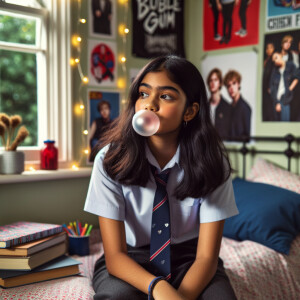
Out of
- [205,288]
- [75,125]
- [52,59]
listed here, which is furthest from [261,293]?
[52,59]

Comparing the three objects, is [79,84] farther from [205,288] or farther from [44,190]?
[205,288]

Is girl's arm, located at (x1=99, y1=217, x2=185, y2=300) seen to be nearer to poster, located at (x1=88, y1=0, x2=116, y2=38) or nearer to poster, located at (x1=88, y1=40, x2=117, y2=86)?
poster, located at (x1=88, y1=40, x2=117, y2=86)

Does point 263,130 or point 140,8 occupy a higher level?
point 140,8

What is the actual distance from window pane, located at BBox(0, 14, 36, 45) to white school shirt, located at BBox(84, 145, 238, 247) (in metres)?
1.14

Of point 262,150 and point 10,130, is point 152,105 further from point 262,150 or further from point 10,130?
point 262,150

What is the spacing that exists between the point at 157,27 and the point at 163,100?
5.06 ft

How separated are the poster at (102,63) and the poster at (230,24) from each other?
29.0 inches

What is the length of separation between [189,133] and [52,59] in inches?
45.1

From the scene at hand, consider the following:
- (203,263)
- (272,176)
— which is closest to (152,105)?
(203,263)

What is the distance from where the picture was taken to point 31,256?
59.7 inches

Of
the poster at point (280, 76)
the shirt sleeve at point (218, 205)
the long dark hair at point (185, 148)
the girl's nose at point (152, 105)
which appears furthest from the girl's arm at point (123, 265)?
the poster at point (280, 76)

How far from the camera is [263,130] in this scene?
8.50 ft

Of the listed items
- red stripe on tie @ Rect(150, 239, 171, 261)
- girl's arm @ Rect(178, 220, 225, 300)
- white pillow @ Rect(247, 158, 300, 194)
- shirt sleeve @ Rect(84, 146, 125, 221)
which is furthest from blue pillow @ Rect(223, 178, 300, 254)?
shirt sleeve @ Rect(84, 146, 125, 221)

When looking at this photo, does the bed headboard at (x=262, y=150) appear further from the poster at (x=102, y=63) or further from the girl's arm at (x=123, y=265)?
the girl's arm at (x=123, y=265)
